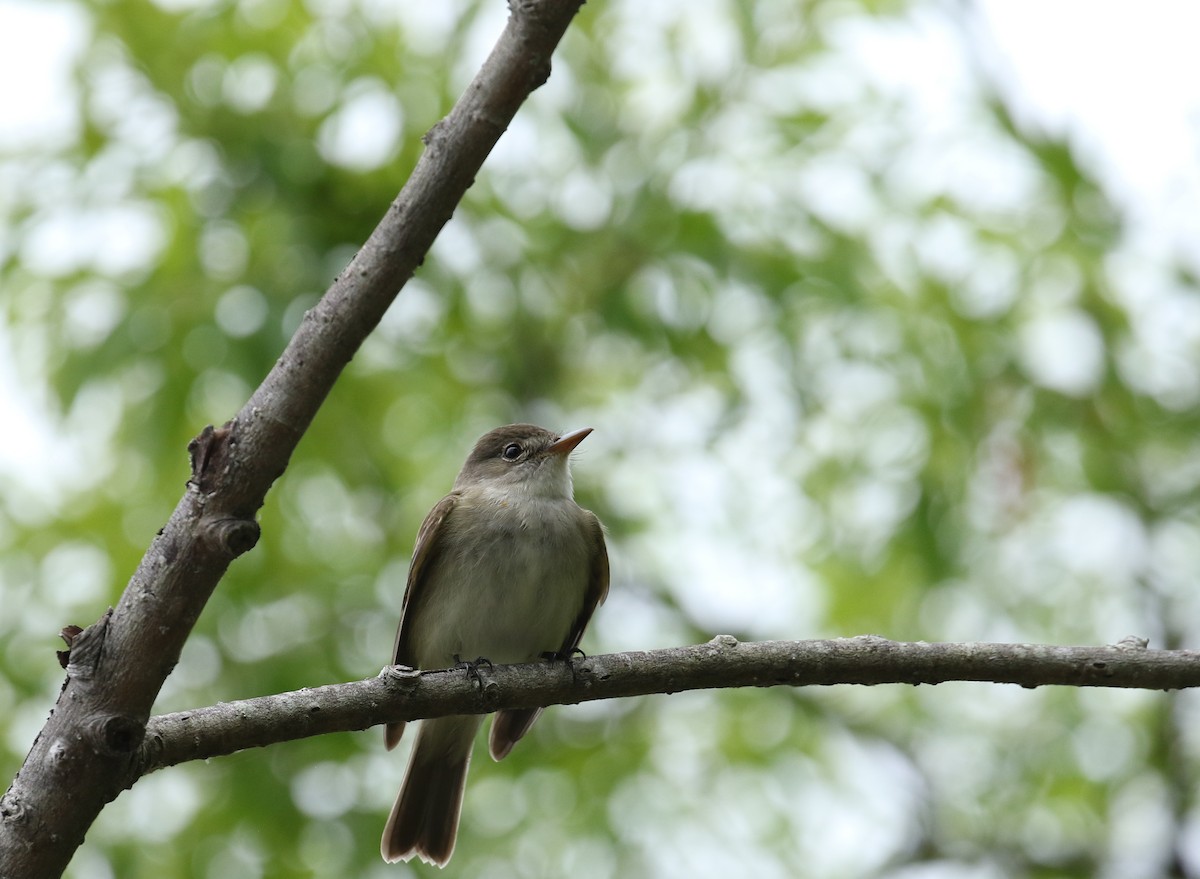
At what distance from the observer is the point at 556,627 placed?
5961mm

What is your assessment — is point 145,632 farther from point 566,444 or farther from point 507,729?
point 566,444

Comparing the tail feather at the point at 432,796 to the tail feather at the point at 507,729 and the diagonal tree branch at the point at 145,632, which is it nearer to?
the tail feather at the point at 507,729

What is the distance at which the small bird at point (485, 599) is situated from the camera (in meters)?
5.88

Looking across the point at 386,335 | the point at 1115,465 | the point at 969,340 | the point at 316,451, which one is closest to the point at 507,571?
the point at 316,451

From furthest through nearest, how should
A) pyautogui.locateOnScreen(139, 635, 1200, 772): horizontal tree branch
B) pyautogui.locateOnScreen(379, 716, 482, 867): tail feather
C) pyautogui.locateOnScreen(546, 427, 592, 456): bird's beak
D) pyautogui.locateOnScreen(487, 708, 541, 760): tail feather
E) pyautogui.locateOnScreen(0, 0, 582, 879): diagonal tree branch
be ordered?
1. pyautogui.locateOnScreen(546, 427, 592, 456): bird's beak
2. pyautogui.locateOnScreen(379, 716, 482, 867): tail feather
3. pyautogui.locateOnScreen(487, 708, 541, 760): tail feather
4. pyautogui.locateOnScreen(139, 635, 1200, 772): horizontal tree branch
5. pyautogui.locateOnScreen(0, 0, 582, 879): diagonal tree branch

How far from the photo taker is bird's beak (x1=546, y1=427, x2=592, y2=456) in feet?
21.0

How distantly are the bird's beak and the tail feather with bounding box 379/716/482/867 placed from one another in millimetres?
1396

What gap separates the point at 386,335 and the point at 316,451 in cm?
90

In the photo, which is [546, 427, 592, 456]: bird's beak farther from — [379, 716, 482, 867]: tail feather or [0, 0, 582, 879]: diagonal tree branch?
[0, 0, 582, 879]: diagonal tree branch

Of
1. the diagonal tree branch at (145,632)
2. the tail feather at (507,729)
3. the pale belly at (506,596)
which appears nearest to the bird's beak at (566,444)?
the pale belly at (506,596)

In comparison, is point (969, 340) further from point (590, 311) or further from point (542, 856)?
point (542, 856)

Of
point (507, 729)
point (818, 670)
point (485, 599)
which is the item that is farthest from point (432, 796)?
Result: point (818, 670)

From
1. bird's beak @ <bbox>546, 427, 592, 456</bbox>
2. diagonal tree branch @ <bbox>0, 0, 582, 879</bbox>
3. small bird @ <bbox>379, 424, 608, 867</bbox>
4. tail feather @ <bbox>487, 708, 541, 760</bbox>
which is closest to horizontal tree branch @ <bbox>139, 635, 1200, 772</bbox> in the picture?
diagonal tree branch @ <bbox>0, 0, 582, 879</bbox>

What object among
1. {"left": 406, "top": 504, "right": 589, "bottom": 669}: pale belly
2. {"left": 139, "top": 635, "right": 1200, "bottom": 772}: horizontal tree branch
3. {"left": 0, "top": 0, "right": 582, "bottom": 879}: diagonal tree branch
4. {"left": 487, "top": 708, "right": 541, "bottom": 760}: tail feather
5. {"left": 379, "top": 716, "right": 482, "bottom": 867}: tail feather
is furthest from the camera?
{"left": 379, "top": 716, "right": 482, "bottom": 867}: tail feather
